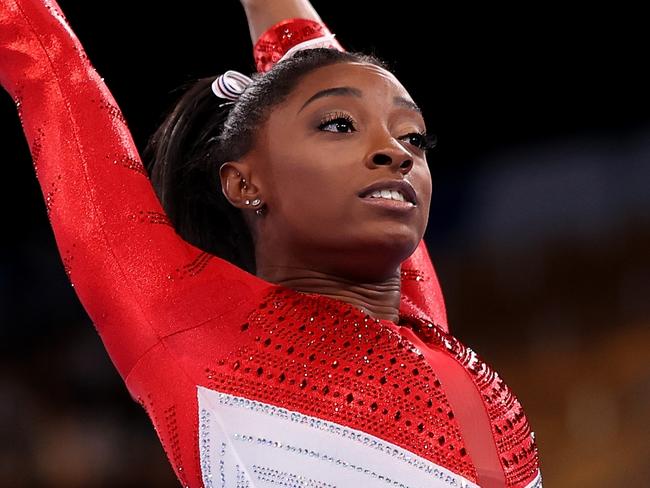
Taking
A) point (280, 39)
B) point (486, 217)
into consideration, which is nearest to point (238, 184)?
point (280, 39)

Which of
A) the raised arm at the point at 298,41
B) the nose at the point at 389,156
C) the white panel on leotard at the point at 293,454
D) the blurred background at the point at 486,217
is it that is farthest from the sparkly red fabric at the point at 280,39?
the blurred background at the point at 486,217

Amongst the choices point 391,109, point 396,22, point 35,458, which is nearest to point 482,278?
point 396,22

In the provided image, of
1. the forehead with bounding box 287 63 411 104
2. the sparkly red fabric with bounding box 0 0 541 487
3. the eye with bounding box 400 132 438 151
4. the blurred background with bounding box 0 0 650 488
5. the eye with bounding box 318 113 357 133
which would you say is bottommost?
the blurred background with bounding box 0 0 650 488

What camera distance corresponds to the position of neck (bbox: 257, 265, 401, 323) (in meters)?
1.23

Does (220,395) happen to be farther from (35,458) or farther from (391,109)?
(35,458)

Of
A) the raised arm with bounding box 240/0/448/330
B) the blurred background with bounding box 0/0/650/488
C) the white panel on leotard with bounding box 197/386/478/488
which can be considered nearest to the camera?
the white panel on leotard with bounding box 197/386/478/488

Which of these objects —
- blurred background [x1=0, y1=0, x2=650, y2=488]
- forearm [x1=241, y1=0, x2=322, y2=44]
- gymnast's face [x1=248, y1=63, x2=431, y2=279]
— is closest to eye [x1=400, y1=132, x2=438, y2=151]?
gymnast's face [x1=248, y1=63, x2=431, y2=279]

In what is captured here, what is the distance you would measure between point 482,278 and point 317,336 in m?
2.33

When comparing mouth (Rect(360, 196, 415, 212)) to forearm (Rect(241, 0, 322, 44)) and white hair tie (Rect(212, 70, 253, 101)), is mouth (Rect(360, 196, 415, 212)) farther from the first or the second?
forearm (Rect(241, 0, 322, 44))

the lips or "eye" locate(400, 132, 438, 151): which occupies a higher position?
"eye" locate(400, 132, 438, 151)

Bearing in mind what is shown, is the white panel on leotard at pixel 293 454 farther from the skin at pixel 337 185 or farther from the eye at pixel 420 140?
the eye at pixel 420 140

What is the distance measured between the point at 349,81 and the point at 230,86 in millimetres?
235

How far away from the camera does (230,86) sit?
140cm

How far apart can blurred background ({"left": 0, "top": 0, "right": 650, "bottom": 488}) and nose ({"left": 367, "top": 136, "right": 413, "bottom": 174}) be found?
1825 millimetres
